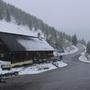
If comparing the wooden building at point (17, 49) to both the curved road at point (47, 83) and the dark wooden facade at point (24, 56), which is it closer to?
the dark wooden facade at point (24, 56)

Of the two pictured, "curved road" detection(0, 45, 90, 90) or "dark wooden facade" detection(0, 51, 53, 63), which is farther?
"dark wooden facade" detection(0, 51, 53, 63)

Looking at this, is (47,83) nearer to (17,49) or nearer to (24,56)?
(17,49)

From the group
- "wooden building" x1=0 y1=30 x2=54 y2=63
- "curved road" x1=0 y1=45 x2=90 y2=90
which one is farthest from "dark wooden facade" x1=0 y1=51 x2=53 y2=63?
"curved road" x1=0 y1=45 x2=90 y2=90

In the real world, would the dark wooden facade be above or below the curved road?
above

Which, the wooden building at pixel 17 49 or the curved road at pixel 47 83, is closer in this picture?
the curved road at pixel 47 83

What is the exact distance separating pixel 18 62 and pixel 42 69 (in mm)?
5995

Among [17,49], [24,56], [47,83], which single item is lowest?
[47,83]

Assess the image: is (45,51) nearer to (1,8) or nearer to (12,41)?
(12,41)

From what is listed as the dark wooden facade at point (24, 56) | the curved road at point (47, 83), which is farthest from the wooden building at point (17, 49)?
the curved road at point (47, 83)

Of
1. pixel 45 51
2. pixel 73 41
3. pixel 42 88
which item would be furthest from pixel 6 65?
pixel 73 41

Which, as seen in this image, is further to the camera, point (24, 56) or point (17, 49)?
point (24, 56)

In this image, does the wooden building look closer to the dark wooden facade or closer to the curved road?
the dark wooden facade

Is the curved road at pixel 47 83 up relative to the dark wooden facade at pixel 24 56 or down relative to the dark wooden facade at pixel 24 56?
down

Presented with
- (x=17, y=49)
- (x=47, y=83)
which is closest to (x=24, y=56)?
(x=17, y=49)
